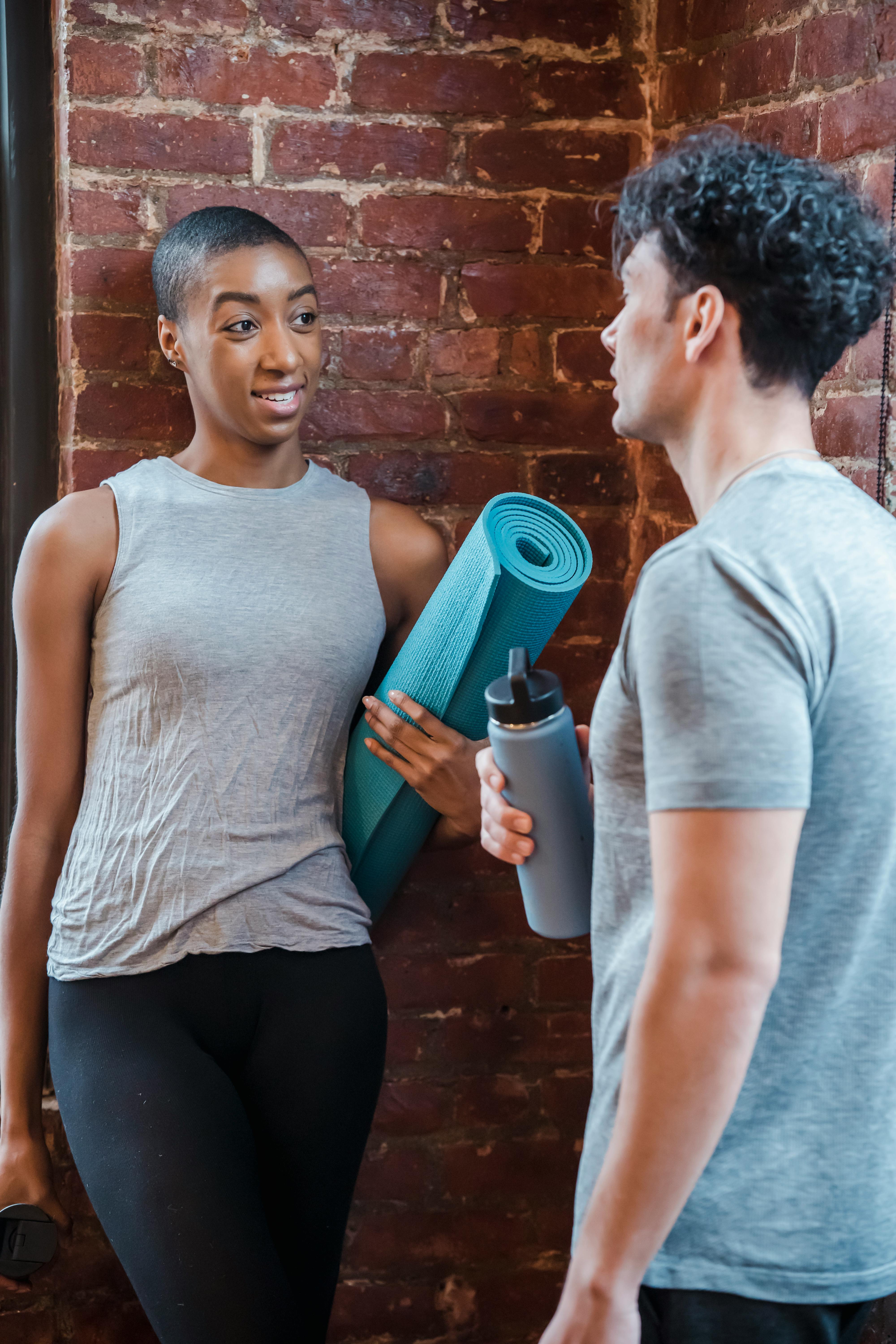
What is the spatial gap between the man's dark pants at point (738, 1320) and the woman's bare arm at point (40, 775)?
0.92 metres

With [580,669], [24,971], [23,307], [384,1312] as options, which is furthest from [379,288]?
[384,1312]

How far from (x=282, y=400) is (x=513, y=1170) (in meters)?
1.29

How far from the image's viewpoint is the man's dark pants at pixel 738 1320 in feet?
2.72

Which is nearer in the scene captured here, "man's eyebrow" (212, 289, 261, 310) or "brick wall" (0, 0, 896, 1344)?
"man's eyebrow" (212, 289, 261, 310)

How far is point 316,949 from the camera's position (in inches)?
54.8

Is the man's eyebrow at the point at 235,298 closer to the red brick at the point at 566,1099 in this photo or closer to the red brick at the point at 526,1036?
the red brick at the point at 526,1036

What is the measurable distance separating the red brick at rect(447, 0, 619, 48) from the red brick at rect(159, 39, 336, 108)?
0.22 m

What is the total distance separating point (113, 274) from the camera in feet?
5.22

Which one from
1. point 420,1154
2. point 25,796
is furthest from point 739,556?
point 420,1154

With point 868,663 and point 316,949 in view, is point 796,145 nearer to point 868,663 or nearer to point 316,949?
point 868,663

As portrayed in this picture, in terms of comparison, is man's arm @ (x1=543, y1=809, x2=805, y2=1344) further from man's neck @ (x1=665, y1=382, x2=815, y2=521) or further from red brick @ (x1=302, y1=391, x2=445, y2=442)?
red brick @ (x1=302, y1=391, x2=445, y2=442)

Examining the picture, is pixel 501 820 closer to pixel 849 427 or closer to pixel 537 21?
pixel 849 427

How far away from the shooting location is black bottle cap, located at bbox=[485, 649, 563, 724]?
96 cm

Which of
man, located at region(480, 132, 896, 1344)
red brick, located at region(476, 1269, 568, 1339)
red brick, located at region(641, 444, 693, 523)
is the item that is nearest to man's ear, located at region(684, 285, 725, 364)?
man, located at region(480, 132, 896, 1344)
